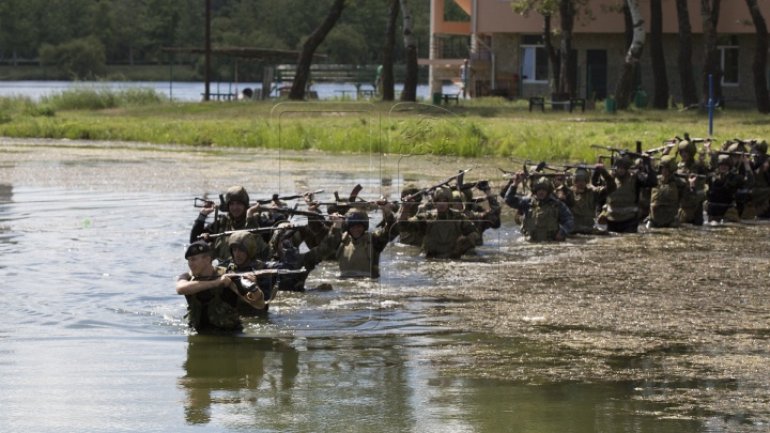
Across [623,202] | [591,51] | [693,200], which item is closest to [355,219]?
[623,202]

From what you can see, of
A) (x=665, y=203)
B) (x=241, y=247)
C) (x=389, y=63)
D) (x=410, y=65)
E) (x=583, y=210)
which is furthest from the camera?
(x=389, y=63)

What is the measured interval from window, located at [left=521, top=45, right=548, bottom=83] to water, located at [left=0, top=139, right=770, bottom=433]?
40836 millimetres

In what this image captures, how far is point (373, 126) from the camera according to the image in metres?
38.7

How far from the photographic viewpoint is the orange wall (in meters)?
56.8

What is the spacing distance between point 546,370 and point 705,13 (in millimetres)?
37220

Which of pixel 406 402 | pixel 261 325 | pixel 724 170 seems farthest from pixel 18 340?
pixel 724 170

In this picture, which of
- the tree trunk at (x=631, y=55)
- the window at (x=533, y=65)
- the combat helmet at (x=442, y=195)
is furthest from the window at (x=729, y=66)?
the combat helmet at (x=442, y=195)

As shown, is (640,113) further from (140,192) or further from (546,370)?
(546,370)

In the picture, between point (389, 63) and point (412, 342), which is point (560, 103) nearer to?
point (389, 63)

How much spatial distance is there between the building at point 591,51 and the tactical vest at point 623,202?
3392 cm

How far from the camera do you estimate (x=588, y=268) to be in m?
18.0

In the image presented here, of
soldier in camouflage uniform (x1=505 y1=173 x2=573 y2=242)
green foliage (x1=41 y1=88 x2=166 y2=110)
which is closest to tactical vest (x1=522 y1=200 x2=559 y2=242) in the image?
soldier in camouflage uniform (x1=505 y1=173 x2=573 y2=242)

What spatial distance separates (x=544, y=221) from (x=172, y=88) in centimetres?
6626

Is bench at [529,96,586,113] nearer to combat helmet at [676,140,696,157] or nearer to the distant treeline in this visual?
combat helmet at [676,140,696,157]
